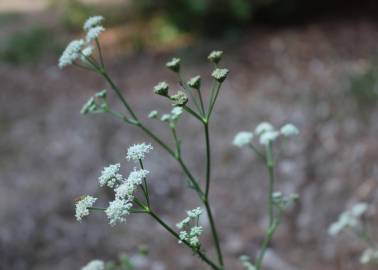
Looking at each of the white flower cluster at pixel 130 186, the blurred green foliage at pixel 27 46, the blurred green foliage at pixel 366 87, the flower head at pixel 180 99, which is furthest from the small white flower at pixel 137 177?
the blurred green foliage at pixel 27 46

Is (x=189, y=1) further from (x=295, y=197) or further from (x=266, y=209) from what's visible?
(x=295, y=197)

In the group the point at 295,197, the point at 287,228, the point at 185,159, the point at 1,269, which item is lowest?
the point at 295,197

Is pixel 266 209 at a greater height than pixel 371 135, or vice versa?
pixel 371 135

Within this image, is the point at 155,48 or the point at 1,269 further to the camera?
the point at 155,48

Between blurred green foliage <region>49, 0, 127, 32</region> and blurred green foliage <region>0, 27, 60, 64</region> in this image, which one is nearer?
blurred green foliage <region>0, 27, 60, 64</region>

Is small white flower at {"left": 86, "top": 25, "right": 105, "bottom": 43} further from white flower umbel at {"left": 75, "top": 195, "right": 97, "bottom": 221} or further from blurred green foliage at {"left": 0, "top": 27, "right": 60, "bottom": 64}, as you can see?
blurred green foliage at {"left": 0, "top": 27, "right": 60, "bottom": 64}

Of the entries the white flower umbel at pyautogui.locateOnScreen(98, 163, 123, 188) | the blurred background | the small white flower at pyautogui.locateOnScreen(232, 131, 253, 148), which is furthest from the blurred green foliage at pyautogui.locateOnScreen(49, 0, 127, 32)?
the white flower umbel at pyautogui.locateOnScreen(98, 163, 123, 188)

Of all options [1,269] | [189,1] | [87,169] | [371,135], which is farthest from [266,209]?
[189,1]
